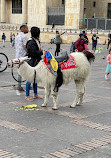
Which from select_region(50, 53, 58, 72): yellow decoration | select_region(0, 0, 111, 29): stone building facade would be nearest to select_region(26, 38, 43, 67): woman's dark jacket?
select_region(50, 53, 58, 72): yellow decoration

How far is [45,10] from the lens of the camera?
177 feet

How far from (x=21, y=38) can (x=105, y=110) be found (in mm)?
3609

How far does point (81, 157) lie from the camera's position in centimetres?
538

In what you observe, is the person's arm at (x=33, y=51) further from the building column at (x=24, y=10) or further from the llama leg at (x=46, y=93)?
the building column at (x=24, y=10)

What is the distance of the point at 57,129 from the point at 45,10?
1914 inches

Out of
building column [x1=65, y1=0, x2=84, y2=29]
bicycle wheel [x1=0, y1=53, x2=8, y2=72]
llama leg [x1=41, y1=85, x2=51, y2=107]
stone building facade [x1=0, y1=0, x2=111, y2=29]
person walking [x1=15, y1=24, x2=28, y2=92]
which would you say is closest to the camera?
llama leg [x1=41, y1=85, x2=51, y2=107]

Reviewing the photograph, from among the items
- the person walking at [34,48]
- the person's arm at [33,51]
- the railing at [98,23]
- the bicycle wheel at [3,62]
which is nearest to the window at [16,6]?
the railing at [98,23]

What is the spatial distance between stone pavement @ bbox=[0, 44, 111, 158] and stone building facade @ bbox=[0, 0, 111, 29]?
40.6m

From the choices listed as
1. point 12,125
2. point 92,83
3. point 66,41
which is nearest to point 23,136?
point 12,125

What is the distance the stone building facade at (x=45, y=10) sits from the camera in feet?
163

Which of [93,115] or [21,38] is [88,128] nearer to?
[93,115]

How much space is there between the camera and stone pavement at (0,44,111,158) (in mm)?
5601

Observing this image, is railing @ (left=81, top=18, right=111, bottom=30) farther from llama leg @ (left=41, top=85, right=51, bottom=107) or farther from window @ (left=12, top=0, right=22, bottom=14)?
llama leg @ (left=41, top=85, right=51, bottom=107)

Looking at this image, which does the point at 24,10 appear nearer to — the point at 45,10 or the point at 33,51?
the point at 45,10
